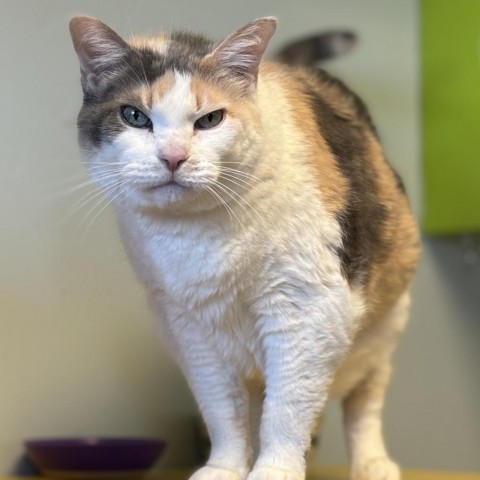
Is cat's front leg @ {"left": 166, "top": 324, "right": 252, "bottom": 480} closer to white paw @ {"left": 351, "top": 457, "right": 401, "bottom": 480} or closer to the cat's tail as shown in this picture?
white paw @ {"left": 351, "top": 457, "right": 401, "bottom": 480}

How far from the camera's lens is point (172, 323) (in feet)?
4.25

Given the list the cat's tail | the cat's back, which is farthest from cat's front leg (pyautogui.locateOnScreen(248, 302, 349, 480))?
the cat's tail

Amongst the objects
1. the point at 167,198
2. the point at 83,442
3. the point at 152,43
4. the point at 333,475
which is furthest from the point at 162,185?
the point at 333,475

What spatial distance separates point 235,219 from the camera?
1175mm

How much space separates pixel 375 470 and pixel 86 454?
0.49 metres

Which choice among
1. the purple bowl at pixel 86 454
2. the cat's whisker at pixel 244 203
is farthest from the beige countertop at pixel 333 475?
the cat's whisker at pixel 244 203

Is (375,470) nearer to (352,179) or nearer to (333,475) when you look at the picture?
(333,475)

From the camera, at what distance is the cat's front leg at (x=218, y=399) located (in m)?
1.28

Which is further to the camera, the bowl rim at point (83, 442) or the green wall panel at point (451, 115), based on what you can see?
the green wall panel at point (451, 115)

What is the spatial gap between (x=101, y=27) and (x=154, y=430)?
3.12ft

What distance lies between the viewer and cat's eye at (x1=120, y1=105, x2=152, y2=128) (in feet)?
3.70

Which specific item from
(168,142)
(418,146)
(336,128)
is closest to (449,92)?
(418,146)

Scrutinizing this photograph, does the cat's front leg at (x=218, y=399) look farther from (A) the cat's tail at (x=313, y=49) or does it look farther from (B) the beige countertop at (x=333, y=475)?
(A) the cat's tail at (x=313, y=49)

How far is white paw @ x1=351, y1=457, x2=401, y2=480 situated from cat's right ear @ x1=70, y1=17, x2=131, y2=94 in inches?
28.8
